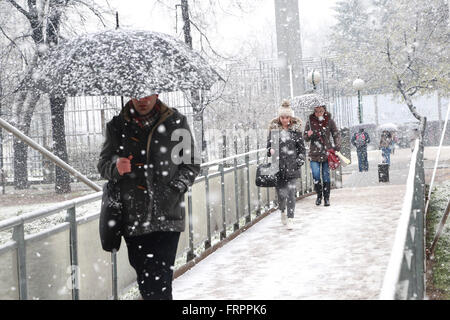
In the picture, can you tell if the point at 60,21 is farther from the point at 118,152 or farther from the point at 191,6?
the point at 118,152

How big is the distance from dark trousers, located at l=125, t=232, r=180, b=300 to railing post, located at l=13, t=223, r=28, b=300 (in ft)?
2.04

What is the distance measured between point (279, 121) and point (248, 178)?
59.2 inches

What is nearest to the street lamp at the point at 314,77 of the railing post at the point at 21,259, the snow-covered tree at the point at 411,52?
the snow-covered tree at the point at 411,52

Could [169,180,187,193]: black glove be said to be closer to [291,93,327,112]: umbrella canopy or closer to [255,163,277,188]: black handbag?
[255,163,277,188]: black handbag

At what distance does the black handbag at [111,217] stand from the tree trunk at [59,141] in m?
15.6

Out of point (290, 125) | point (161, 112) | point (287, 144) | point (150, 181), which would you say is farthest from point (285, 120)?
point (150, 181)

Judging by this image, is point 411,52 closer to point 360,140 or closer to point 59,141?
point 360,140

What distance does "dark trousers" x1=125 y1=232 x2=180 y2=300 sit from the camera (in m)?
4.55

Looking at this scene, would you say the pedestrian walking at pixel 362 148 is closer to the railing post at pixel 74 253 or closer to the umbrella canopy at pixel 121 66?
the umbrella canopy at pixel 121 66

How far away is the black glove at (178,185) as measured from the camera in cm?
450

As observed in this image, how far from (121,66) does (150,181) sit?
1536 mm

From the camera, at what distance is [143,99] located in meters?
4.66

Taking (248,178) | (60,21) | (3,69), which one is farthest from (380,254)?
(3,69)

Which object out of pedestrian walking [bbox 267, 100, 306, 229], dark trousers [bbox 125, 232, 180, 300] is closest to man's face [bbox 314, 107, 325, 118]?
pedestrian walking [bbox 267, 100, 306, 229]
